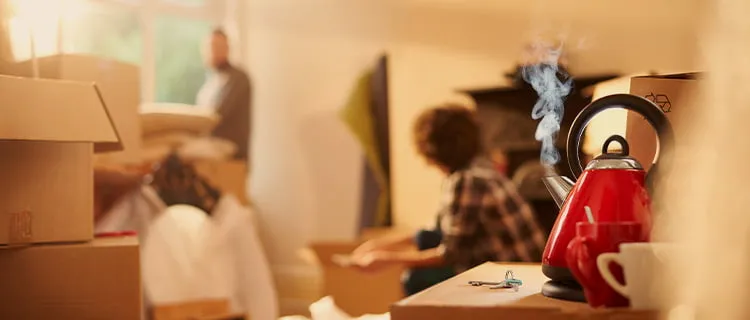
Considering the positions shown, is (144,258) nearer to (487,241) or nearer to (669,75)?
(487,241)

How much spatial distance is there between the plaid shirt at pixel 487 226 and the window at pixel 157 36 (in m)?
2.54

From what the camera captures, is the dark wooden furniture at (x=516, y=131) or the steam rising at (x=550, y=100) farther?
the dark wooden furniture at (x=516, y=131)

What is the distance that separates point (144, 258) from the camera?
9.71ft

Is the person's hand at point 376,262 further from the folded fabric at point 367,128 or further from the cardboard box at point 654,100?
the folded fabric at point 367,128

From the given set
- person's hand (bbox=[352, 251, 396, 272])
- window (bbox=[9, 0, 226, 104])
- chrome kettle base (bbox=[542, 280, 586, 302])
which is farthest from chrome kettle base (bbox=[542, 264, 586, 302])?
window (bbox=[9, 0, 226, 104])

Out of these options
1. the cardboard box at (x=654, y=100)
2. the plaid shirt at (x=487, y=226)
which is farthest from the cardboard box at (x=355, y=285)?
the cardboard box at (x=654, y=100)

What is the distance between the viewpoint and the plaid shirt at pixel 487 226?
260cm

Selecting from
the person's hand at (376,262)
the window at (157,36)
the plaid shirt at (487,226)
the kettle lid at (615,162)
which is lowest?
the person's hand at (376,262)

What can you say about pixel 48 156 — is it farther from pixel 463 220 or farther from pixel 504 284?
pixel 463 220

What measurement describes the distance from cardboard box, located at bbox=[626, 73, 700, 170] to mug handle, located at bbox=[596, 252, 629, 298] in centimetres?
38

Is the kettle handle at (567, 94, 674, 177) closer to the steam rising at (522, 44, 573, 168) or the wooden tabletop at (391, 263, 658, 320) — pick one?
the wooden tabletop at (391, 263, 658, 320)

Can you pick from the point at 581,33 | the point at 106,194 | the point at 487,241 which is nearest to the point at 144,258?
the point at 106,194

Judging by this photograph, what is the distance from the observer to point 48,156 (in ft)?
4.58

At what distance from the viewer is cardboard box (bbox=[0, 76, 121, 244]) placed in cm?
128
